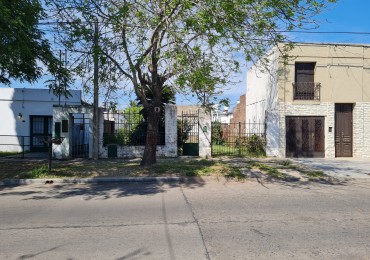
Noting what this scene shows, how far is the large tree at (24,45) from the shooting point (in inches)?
402

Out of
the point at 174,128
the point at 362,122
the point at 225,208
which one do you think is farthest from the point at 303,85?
the point at 225,208

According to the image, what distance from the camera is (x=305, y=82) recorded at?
19078 millimetres

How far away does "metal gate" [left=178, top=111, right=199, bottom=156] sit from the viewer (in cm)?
1827

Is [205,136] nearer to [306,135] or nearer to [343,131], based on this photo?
[306,135]

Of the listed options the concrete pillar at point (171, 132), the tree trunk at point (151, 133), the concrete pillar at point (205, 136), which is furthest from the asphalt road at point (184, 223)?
the concrete pillar at point (205, 136)

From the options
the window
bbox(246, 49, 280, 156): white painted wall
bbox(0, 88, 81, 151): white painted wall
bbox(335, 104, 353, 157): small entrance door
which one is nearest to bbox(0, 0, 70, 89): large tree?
bbox(0, 88, 81, 151): white painted wall

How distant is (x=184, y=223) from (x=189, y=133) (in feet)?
44.3

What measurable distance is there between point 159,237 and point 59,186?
6.39 m

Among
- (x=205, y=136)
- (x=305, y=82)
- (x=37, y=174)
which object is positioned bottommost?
(x=37, y=174)

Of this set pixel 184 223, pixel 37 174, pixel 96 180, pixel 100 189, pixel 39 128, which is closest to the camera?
pixel 184 223

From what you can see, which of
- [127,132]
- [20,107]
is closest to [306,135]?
[127,132]

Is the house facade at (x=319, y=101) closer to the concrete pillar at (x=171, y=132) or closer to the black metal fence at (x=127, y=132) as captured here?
the concrete pillar at (x=171, y=132)

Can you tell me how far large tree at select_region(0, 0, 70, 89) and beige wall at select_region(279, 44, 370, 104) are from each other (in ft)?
38.0

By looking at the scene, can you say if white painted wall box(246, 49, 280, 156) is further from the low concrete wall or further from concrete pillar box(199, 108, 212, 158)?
the low concrete wall
